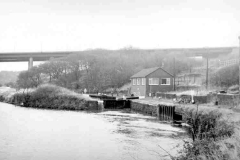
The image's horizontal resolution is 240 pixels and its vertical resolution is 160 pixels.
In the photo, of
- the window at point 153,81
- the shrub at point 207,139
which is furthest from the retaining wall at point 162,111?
the window at point 153,81

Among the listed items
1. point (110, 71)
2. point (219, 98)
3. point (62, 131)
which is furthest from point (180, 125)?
point (110, 71)

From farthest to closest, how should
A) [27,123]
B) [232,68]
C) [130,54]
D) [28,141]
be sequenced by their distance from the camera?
[130,54] < [232,68] < [27,123] < [28,141]

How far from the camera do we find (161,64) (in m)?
77.1

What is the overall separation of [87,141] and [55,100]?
2751 centimetres

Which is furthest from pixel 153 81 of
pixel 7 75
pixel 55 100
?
pixel 7 75

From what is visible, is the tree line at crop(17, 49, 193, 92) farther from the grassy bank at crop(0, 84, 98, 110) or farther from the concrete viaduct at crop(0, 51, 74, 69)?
the concrete viaduct at crop(0, 51, 74, 69)

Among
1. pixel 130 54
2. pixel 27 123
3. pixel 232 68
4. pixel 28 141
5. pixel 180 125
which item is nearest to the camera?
pixel 28 141

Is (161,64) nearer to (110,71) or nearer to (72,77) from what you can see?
(110,71)

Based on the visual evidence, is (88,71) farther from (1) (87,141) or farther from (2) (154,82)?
(1) (87,141)

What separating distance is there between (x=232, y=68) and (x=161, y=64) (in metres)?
31.8

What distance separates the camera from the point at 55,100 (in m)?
45.6

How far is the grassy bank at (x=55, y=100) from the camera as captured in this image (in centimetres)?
4378

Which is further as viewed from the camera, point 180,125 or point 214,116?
point 180,125

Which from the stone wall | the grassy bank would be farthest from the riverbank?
the grassy bank
